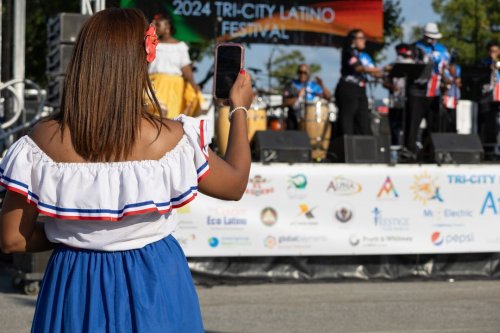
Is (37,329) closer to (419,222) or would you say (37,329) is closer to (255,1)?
(419,222)

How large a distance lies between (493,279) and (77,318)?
318 inches

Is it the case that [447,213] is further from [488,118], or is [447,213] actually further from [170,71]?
[488,118]

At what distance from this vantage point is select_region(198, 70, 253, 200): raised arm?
3.20m

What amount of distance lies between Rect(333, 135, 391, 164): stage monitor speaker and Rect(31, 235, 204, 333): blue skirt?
7674 mm

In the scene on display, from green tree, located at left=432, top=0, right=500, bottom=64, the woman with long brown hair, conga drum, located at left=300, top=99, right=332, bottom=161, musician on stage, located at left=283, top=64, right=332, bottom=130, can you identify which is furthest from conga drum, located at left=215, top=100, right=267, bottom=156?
green tree, located at left=432, top=0, right=500, bottom=64

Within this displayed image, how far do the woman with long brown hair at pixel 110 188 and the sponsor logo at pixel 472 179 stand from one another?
23.9ft

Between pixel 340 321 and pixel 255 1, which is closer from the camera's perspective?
pixel 340 321

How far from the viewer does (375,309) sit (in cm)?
855

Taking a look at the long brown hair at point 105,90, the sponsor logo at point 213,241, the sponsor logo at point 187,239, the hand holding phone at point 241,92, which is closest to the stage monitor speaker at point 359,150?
the sponsor logo at point 213,241

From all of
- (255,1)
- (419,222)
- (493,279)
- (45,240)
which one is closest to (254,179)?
(419,222)

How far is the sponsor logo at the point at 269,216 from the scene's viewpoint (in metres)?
9.67

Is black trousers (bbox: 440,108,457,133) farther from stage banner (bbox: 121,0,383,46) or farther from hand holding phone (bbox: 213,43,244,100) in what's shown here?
hand holding phone (bbox: 213,43,244,100)

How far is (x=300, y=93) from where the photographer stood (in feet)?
50.5

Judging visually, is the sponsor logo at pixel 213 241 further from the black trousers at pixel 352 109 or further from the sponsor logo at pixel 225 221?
the black trousers at pixel 352 109
